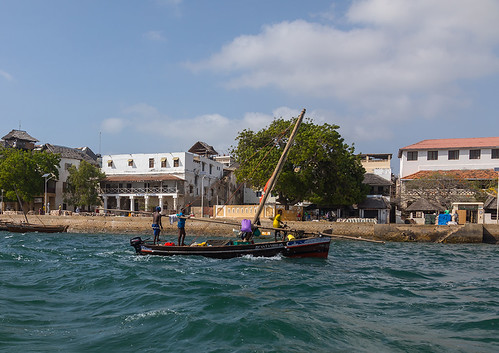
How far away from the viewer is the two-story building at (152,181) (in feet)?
179

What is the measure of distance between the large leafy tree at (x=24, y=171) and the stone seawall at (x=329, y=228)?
16.8 ft

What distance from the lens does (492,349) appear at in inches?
326

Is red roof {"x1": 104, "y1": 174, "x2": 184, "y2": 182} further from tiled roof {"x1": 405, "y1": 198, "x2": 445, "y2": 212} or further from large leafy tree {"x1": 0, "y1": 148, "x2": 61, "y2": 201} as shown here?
tiled roof {"x1": 405, "y1": 198, "x2": 445, "y2": 212}

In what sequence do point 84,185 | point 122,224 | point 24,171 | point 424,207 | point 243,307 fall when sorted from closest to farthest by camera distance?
point 243,307
point 424,207
point 122,224
point 24,171
point 84,185

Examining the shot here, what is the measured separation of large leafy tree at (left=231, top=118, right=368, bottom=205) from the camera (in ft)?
130

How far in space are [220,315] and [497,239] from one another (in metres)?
31.3

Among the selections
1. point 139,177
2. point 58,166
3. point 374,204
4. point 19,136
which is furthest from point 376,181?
point 19,136

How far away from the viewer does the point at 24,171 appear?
51.7 metres

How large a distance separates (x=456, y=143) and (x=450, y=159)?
2.77m

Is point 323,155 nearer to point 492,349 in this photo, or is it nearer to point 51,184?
point 492,349

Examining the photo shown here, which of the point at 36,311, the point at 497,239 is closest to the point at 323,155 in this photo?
the point at 497,239

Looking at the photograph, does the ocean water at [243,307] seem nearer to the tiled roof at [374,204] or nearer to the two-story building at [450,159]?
the tiled roof at [374,204]

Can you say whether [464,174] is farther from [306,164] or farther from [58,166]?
[58,166]

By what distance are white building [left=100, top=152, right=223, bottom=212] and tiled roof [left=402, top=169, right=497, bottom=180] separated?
81.2ft
